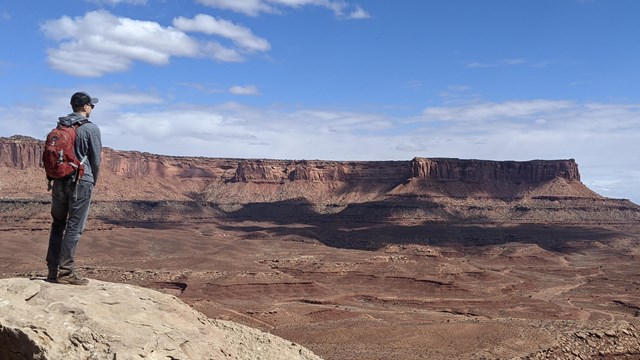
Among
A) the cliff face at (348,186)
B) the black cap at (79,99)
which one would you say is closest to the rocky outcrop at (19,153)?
the cliff face at (348,186)

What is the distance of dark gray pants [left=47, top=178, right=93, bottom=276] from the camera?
6852mm

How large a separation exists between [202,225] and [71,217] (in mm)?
95413

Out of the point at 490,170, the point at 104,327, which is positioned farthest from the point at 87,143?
the point at 490,170

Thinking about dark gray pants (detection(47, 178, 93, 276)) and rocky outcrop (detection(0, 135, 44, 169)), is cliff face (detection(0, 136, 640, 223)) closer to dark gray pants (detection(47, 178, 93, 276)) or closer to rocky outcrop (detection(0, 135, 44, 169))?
rocky outcrop (detection(0, 135, 44, 169))

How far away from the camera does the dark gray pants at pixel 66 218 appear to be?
685 centimetres

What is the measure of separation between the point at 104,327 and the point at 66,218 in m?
1.65

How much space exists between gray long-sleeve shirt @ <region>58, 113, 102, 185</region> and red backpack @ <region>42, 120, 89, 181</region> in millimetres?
63

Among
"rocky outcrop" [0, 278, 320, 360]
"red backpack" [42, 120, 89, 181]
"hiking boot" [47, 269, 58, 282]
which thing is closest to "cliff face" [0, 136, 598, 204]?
"hiking boot" [47, 269, 58, 282]

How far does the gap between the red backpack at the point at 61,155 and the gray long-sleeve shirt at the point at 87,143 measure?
6 centimetres

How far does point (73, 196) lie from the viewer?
6.83 m

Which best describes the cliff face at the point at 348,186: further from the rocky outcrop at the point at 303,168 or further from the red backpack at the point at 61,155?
the red backpack at the point at 61,155

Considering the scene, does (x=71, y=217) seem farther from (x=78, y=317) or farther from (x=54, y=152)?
(x=78, y=317)

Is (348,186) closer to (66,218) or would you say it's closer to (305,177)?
(305,177)

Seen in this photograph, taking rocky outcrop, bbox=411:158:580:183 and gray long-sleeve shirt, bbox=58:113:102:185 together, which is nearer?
gray long-sleeve shirt, bbox=58:113:102:185
